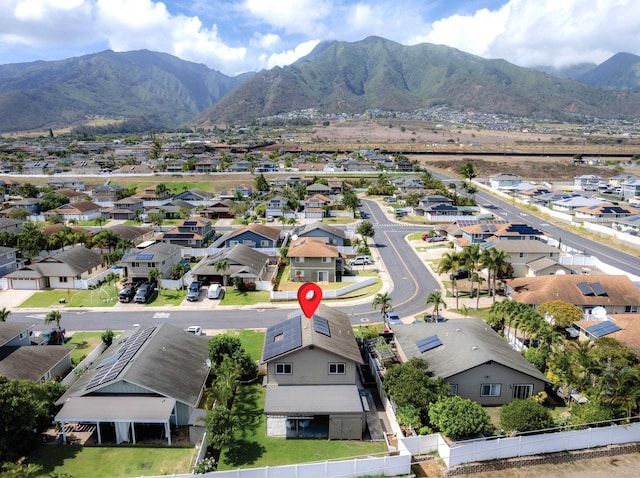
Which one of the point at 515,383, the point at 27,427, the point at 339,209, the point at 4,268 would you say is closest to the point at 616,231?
the point at 339,209

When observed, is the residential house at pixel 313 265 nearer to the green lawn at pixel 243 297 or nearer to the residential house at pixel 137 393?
the green lawn at pixel 243 297

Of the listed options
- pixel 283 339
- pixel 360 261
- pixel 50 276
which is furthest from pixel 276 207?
pixel 283 339

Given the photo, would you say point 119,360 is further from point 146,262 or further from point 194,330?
point 146,262

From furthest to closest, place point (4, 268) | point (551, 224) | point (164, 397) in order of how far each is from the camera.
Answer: point (551, 224), point (4, 268), point (164, 397)

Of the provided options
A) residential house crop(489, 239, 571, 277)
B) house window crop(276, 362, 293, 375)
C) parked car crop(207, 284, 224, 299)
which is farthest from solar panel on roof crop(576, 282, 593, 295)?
parked car crop(207, 284, 224, 299)

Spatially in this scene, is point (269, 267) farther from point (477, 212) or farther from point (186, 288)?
point (477, 212)

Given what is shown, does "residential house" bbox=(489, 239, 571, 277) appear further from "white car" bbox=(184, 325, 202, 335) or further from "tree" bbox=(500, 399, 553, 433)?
"white car" bbox=(184, 325, 202, 335)
